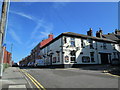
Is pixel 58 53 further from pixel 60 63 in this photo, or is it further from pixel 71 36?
pixel 71 36

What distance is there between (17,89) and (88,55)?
23077mm

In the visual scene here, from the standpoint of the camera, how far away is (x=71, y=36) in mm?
27047

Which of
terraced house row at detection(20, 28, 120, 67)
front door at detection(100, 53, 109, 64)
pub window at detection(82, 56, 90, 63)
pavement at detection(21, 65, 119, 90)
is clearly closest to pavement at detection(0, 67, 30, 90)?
pavement at detection(21, 65, 119, 90)

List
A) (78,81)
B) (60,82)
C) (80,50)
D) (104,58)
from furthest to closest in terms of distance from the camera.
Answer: (104,58), (80,50), (78,81), (60,82)

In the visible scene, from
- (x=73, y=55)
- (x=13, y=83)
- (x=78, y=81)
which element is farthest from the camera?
(x=73, y=55)

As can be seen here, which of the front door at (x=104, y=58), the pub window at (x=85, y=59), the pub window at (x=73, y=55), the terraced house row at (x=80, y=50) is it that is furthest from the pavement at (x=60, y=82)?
the front door at (x=104, y=58)

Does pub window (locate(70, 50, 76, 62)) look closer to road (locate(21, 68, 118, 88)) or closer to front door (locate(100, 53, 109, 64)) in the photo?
front door (locate(100, 53, 109, 64))

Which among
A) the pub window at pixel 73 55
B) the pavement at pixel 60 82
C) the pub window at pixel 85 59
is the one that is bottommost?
the pavement at pixel 60 82

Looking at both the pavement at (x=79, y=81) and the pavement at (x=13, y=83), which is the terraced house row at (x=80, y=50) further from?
the pavement at (x=13, y=83)

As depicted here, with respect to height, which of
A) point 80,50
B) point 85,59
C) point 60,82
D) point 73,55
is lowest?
point 60,82

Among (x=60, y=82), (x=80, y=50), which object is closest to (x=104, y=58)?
(x=80, y=50)

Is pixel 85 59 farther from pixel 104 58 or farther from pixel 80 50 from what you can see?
pixel 104 58

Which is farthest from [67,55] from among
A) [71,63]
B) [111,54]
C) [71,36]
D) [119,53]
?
[119,53]

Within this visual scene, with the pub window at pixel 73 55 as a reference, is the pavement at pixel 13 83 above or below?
below
